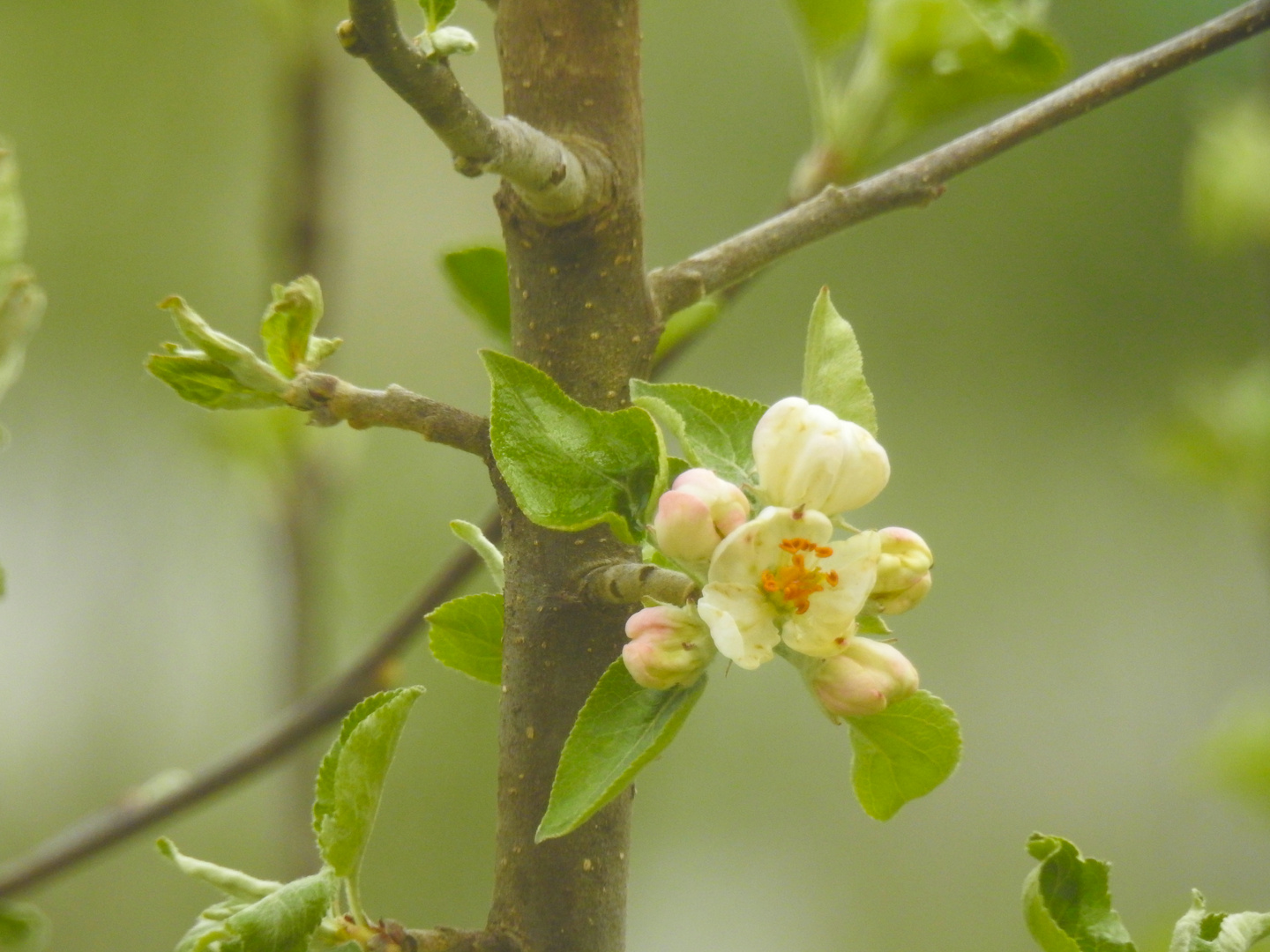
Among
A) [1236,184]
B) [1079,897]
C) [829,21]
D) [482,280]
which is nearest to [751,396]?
[1236,184]

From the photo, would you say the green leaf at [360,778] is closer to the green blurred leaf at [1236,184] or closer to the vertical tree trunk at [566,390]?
the vertical tree trunk at [566,390]

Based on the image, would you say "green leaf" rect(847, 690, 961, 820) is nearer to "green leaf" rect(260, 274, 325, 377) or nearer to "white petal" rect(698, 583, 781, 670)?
"white petal" rect(698, 583, 781, 670)

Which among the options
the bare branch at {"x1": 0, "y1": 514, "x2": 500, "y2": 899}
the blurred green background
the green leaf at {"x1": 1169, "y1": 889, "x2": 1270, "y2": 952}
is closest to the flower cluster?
the green leaf at {"x1": 1169, "y1": 889, "x2": 1270, "y2": 952}

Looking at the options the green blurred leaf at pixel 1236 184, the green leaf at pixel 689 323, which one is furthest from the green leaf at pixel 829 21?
the green blurred leaf at pixel 1236 184

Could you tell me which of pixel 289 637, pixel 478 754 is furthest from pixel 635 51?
pixel 478 754

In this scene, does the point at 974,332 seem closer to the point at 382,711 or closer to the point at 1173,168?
the point at 1173,168

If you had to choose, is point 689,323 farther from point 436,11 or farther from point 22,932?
point 22,932
